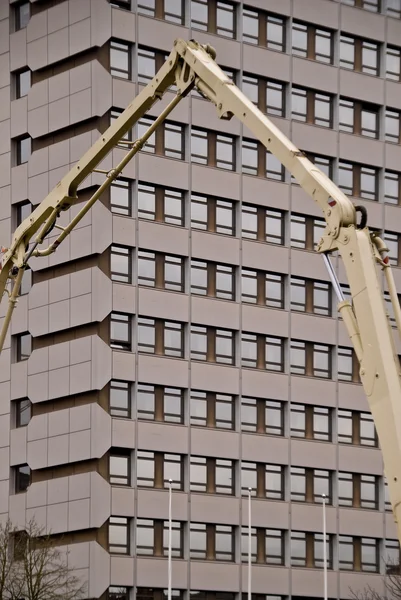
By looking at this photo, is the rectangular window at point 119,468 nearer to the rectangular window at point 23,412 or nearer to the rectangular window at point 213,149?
the rectangular window at point 23,412

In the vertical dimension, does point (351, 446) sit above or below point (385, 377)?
above

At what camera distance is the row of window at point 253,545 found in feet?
315

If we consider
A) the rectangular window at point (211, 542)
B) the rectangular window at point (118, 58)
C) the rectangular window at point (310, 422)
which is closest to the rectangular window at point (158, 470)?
the rectangular window at point (211, 542)

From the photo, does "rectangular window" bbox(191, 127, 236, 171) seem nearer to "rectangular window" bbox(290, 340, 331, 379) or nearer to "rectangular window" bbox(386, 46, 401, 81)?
"rectangular window" bbox(290, 340, 331, 379)

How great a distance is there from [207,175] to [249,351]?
11.3m

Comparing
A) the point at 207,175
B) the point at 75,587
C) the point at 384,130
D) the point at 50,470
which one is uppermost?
the point at 384,130

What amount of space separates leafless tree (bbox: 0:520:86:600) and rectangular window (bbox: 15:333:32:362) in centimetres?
1075

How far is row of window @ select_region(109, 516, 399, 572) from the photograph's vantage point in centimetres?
9588

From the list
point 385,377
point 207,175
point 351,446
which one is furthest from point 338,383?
point 385,377

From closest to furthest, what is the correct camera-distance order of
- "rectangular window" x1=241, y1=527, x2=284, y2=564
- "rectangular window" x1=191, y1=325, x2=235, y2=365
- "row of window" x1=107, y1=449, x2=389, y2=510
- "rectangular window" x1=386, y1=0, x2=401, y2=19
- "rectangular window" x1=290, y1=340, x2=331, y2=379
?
"row of window" x1=107, y1=449, x2=389, y2=510 → "rectangular window" x1=191, y1=325, x2=235, y2=365 → "rectangular window" x1=241, y1=527, x2=284, y2=564 → "rectangular window" x1=290, y1=340, x2=331, y2=379 → "rectangular window" x1=386, y1=0, x2=401, y2=19

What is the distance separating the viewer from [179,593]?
97062 millimetres

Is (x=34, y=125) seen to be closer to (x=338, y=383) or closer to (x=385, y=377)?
(x=338, y=383)

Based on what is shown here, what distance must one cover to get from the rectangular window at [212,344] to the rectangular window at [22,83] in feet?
62.4

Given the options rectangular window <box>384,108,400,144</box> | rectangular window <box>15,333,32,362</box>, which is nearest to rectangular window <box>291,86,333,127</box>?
rectangular window <box>384,108,400,144</box>
